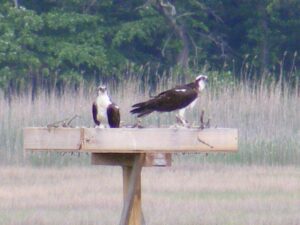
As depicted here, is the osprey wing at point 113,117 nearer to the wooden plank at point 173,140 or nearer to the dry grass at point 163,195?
the wooden plank at point 173,140

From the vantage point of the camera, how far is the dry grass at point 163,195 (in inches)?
471

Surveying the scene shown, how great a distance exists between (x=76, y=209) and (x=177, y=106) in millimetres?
3752

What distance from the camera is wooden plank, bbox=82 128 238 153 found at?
26.7 feet

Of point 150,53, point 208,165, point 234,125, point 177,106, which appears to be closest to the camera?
point 177,106

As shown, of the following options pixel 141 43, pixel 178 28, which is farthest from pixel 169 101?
pixel 141 43

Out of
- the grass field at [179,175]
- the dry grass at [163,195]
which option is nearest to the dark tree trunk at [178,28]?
the grass field at [179,175]

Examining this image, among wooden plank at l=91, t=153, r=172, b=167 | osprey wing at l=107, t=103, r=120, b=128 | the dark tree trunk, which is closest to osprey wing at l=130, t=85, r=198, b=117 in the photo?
osprey wing at l=107, t=103, r=120, b=128

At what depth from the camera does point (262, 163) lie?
17031 millimetres

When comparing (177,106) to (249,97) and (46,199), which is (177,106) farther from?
(249,97)

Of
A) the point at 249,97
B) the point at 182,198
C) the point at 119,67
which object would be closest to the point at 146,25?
the point at 119,67

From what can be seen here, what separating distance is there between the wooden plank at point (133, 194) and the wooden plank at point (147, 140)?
0.38 meters

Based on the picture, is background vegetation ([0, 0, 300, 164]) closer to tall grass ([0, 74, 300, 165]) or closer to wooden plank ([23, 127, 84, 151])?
tall grass ([0, 74, 300, 165])

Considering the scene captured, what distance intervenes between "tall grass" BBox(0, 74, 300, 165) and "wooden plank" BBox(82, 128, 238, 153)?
897 centimetres

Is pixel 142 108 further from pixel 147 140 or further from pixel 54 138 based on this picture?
pixel 54 138
